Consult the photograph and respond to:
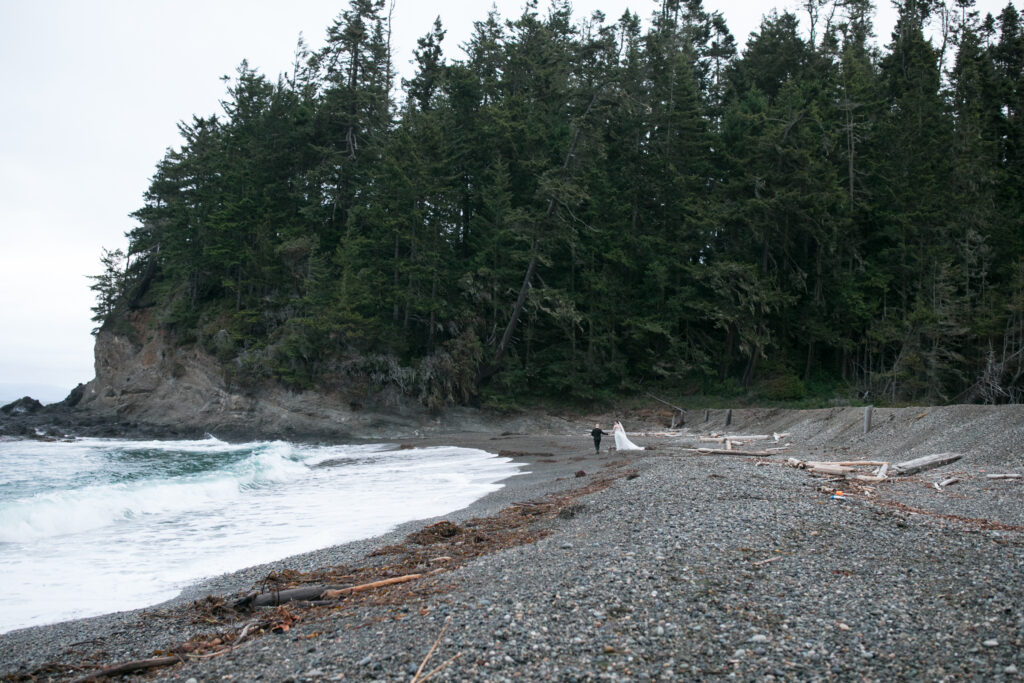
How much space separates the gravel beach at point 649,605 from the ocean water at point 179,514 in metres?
1.01

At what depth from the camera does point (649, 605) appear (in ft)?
16.2

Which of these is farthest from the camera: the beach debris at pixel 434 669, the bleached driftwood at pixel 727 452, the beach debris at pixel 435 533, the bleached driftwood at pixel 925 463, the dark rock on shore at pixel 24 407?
the dark rock on shore at pixel 24 407

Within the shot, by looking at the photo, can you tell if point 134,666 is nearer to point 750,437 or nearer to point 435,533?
point 435,533

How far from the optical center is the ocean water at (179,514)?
785 centimetres

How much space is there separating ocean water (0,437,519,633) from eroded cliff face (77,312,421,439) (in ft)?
31.3

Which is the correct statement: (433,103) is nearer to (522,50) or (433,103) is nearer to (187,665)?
(522,50)

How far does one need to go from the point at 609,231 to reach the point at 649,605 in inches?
1246

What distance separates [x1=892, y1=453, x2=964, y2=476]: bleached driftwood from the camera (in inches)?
476

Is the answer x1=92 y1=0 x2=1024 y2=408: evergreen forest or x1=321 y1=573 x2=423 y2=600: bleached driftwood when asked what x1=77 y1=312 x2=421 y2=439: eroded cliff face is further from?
x1=321 y1=573 x2=423 y2=600: bleached driftwood

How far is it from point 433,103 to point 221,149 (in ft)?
47.0

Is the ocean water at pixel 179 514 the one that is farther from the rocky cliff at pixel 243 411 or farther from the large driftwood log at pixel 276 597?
the rocky cliff at pixel 243 411

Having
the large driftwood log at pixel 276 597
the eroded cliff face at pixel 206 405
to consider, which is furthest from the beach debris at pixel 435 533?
the eroded cliff face at pixel 206 405

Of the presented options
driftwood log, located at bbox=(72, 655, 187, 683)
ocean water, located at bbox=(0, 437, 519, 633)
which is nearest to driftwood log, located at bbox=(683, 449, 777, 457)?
ocean water, located at bbox=(0, 437, 519, 633)

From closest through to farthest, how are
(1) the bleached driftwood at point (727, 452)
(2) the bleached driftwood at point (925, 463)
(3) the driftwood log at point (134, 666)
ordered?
(3) the driftwood log at point (134, 666), (2) the bleached driftwood at point (925, 463), (1) the bleached driftwood at point (727, 452)
